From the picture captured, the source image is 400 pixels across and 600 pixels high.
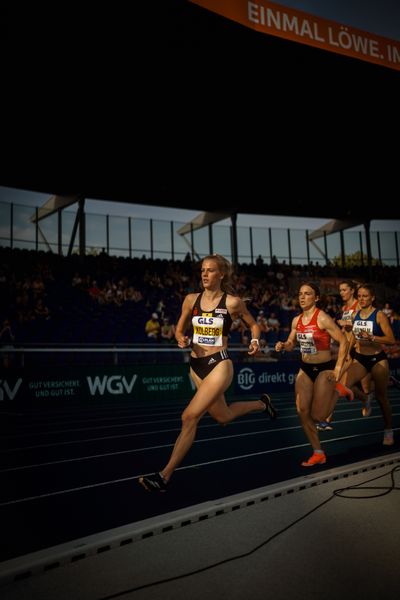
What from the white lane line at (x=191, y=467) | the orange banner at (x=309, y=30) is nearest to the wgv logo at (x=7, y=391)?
the white lane line at (x=191, y=467)

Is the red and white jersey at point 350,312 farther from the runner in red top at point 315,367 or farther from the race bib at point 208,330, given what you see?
the race bib at point 208,330

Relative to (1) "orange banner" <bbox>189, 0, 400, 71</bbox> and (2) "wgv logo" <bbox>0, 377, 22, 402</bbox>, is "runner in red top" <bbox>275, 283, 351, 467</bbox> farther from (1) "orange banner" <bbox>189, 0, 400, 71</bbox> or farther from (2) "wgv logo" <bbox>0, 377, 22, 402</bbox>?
(1) "orange banner" <bbox>189, 0, 400, 71</bbox>

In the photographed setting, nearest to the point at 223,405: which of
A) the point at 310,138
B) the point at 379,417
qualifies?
the point at 379,417

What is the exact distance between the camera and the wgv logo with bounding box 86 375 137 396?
1505 centimetres

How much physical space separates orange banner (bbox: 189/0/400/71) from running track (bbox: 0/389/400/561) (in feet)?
43.4

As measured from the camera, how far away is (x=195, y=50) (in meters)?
17.6

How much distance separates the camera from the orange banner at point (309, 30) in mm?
16828

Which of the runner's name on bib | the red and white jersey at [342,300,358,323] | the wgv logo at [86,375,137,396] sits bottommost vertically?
the wgv logo at [86,375,137,396]

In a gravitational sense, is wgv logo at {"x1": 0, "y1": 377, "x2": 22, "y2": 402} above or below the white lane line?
above

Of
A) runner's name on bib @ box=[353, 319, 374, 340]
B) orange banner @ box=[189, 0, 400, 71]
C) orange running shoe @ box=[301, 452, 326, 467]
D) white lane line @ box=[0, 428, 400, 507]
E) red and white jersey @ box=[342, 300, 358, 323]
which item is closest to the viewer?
white lane line @ box=[0, 428, 400, 507]

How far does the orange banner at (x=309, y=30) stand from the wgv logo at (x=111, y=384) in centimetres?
1201

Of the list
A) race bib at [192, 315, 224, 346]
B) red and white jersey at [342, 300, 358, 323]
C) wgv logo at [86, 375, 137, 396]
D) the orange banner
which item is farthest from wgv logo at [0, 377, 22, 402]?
the orange banner

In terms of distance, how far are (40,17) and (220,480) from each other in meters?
14.7

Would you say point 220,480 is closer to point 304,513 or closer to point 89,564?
point 304,513
